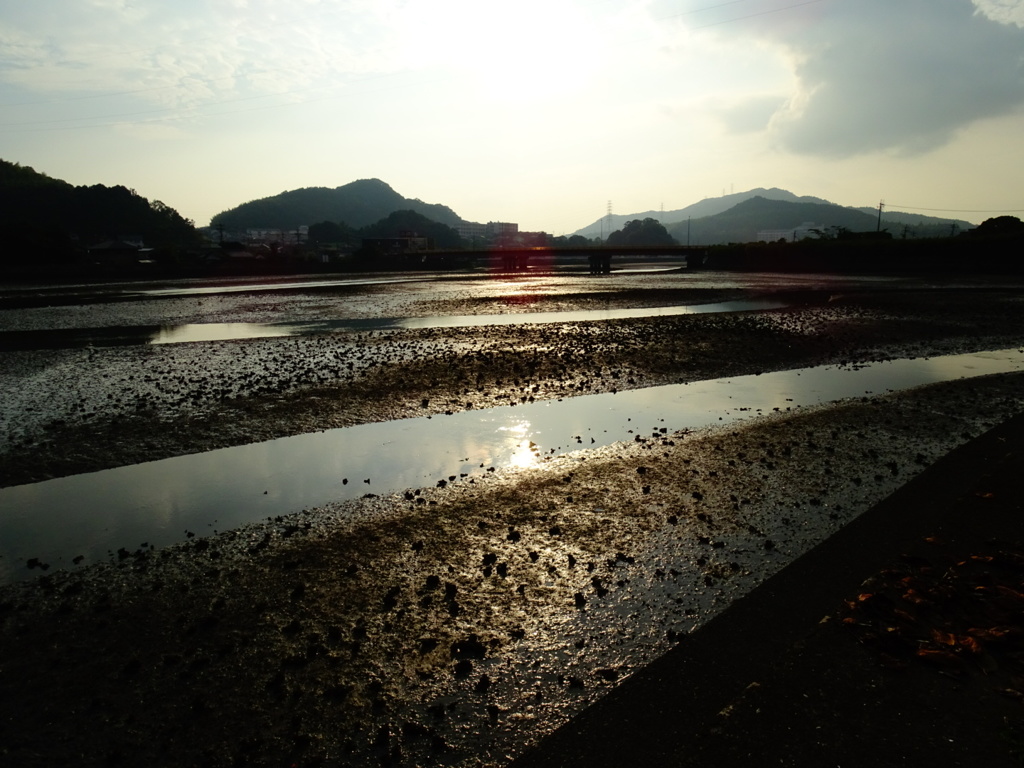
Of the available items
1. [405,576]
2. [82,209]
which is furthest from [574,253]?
[82,209]

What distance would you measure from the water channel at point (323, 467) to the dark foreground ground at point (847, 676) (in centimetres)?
611

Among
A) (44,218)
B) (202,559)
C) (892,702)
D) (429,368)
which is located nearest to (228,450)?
(202,559)

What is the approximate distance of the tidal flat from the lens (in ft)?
18.2

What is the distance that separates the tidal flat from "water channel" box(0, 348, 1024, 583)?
0.56 metres

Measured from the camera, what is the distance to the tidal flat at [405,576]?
554 centimetres

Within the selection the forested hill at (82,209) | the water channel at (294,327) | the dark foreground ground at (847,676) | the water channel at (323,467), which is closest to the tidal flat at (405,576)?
the dark foreground ground at (847,676)

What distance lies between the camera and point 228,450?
13.7 m

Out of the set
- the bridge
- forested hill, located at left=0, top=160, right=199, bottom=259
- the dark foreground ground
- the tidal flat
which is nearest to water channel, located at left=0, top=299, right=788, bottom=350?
the tidal flat

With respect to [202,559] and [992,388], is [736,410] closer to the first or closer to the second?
[992,388]

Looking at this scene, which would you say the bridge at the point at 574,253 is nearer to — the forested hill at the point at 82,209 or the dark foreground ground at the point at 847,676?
the forested hill at the point at 82,209

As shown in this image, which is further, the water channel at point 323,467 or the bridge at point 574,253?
the bridge at point 574,253

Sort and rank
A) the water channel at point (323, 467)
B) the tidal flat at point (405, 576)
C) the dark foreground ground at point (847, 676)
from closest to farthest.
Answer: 1. the dark foreground ground at point (847, 676)
2. the tidal flat at point (405, 576)
3. the water channel at point (323, 467)

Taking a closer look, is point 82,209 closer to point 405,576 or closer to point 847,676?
point 405,576

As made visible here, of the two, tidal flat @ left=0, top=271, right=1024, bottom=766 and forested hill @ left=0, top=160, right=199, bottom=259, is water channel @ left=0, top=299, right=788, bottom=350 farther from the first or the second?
forested hill @ left=0, top=160, right=199, bottom=259
